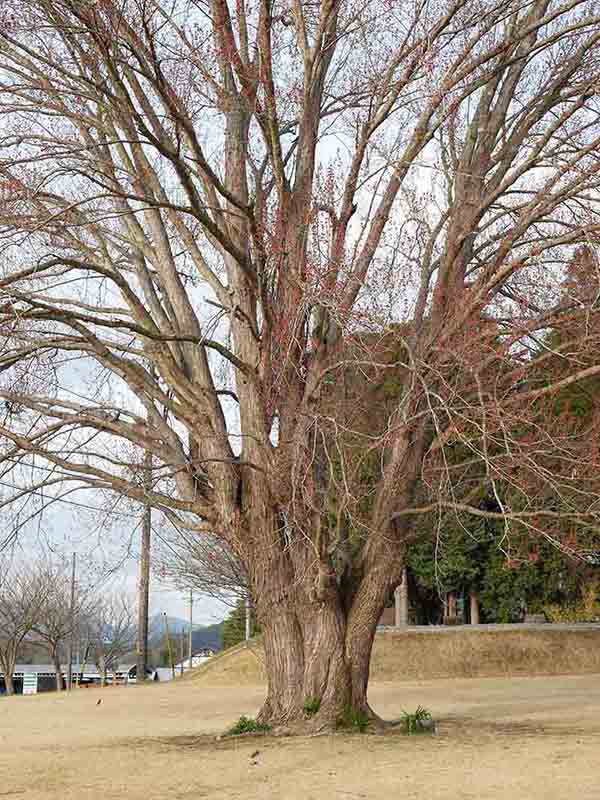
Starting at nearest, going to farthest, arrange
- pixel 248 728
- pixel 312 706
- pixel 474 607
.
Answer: pixel 312 706, pixel 248 728, pixel 474 607

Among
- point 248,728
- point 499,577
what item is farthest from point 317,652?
point 499,577

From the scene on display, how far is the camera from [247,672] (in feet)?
85.6

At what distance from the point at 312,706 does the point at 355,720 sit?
506 mm

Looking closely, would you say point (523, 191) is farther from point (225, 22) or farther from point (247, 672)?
point (247, 672)

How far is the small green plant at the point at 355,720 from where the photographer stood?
11.4m

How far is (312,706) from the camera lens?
448 inches

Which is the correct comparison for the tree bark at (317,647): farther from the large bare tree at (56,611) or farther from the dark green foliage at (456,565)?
the large bare tree at (56,611)

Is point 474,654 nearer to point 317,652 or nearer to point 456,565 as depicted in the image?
point 456,565

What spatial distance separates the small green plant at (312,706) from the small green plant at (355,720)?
0.30 metres

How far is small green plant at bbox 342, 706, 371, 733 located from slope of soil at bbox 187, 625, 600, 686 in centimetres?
1376

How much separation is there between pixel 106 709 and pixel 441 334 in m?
11.5

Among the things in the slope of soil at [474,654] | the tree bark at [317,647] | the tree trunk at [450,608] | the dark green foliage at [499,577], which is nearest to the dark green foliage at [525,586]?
the dark green foliage at [499,577]

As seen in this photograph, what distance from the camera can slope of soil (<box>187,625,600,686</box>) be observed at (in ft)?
83.4

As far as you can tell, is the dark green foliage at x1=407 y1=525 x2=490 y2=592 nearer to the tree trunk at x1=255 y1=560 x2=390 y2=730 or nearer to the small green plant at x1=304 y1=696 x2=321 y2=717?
the tree trunk at x1=255 y1=560 x2=390 y2=730
